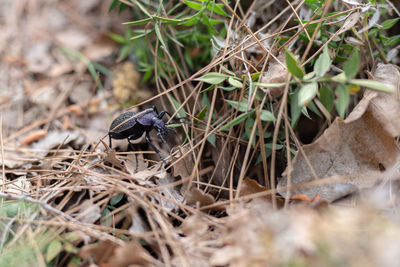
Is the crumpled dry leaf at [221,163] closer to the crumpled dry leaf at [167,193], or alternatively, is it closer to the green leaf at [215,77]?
the crumpled dry leaf at [167,193]

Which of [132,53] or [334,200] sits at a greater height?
[132,53]

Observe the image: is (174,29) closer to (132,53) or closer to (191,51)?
(191,51)

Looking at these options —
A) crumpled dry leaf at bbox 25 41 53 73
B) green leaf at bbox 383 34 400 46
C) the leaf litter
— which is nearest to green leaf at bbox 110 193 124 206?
the leaf litter

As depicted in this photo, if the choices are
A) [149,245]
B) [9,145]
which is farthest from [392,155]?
[9,145]

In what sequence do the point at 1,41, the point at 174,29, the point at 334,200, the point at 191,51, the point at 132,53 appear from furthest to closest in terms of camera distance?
the point at 1,41 → the point at 132,53 → the point at 191,51 → the point at 174,29 → the point at 334,200

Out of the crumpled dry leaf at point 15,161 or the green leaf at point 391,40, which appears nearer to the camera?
the green leaf at point 391,40

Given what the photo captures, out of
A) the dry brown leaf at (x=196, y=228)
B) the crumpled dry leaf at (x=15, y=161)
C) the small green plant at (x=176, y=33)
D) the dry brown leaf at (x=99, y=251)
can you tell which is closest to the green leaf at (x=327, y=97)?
the dry brown leaf at (x=196, y=228)

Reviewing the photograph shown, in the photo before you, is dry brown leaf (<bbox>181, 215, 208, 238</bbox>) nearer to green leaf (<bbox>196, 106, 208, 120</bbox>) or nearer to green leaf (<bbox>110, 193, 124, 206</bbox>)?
green leaf (<bbox>110, 193, 124, 206</bbox>)
